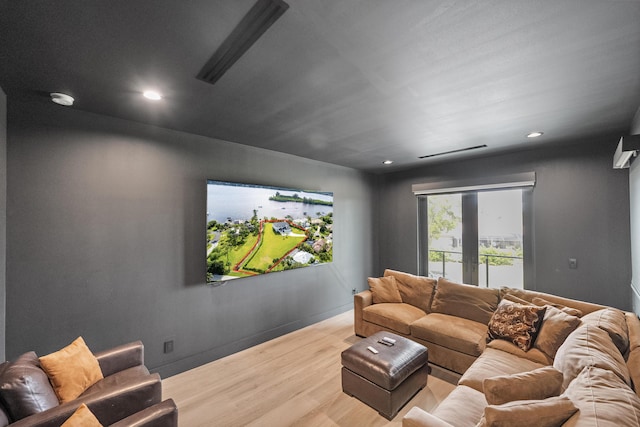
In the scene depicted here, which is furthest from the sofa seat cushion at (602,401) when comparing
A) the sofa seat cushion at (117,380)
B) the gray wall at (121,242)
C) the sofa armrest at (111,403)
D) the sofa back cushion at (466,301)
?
the gray wall at (121,242)

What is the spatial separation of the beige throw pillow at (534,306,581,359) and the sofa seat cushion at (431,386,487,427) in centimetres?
93

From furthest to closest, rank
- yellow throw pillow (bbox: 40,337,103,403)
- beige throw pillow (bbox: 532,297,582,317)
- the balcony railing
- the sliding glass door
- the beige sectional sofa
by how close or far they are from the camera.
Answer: the balcony railing
the sliding glass door
beige throw pillow (bbox: 532,297,582,317)
yellow throw pillow (bbox: 40,337,103,403)
the beige sectional sofa

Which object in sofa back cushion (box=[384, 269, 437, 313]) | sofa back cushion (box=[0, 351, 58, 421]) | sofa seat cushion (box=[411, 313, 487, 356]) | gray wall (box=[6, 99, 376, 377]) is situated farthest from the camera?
sofa back cushion (box=[384, 269, 437, 313])

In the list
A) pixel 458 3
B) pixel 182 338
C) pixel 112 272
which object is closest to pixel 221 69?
pixel 458 3

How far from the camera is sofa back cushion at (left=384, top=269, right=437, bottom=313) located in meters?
3.48

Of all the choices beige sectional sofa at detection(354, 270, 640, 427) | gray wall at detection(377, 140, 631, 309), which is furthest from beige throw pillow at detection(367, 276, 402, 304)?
gray wall at detection(377, 140, 631, 309)

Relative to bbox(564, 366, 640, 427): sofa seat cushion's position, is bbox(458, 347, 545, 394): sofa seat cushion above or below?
below

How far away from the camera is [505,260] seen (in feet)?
12.9

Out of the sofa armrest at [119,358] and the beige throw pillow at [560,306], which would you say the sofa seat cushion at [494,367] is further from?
A: the sofa armrest at [119,358]

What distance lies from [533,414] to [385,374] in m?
1.17

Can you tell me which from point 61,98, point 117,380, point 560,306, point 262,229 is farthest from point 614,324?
point 61,98

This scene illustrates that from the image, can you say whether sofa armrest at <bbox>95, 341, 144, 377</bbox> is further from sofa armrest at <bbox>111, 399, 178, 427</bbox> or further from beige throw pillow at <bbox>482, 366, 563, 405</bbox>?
beige throw pillow at <bbox>482, 366, 563, 405</bbox>

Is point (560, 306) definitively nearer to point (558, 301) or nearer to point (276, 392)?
point (558, 301)

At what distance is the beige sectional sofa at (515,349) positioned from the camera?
1.14 m
